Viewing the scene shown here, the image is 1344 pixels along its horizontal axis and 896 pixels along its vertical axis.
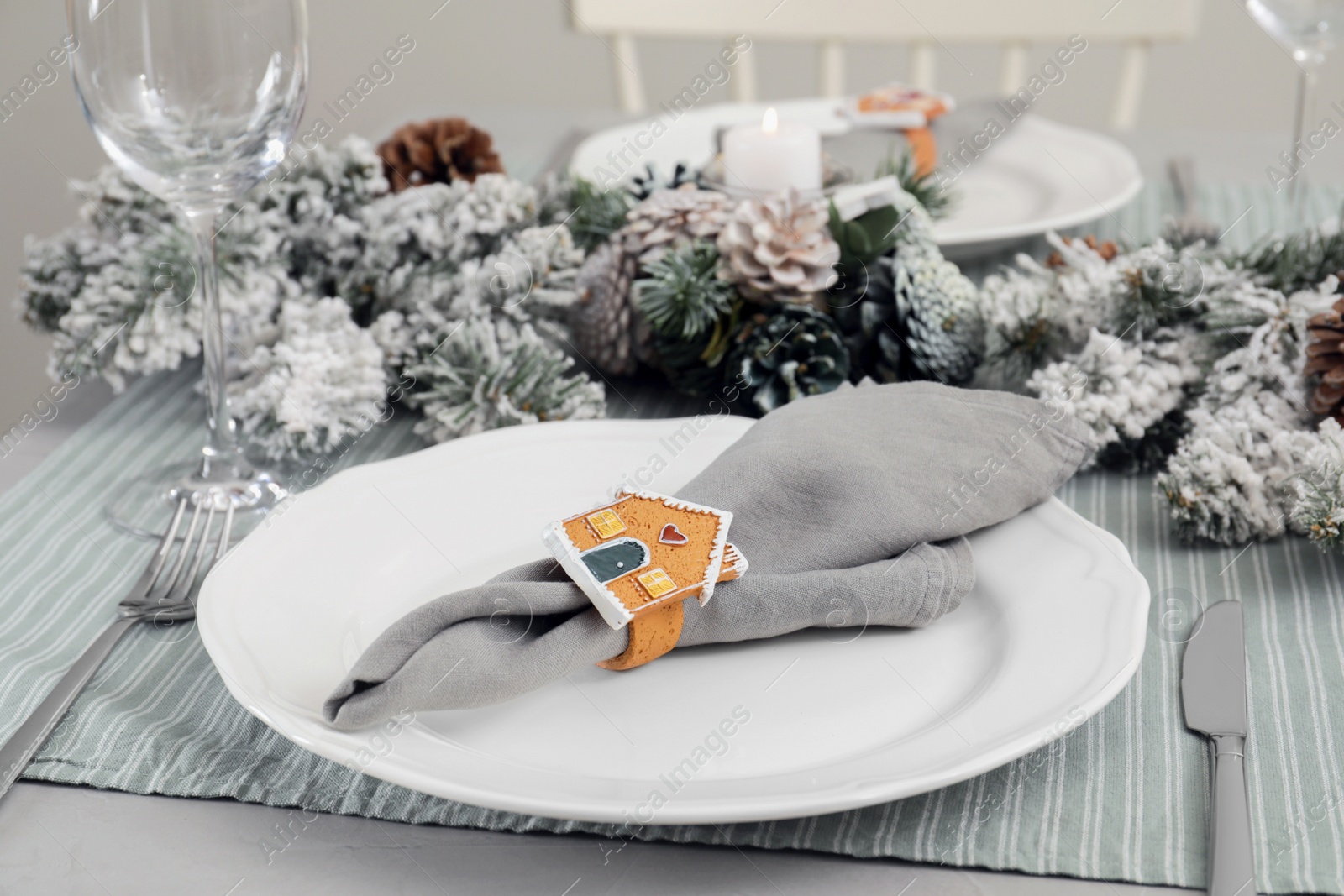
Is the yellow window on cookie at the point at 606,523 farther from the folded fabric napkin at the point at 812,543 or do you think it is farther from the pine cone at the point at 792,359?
the pine cone at the point at 792,359

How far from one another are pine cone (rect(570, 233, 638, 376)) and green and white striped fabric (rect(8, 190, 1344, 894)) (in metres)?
0.31

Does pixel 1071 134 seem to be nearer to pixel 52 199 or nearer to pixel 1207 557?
pixel 1207 557

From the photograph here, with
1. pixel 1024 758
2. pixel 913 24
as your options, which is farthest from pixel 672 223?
pixel 913 24

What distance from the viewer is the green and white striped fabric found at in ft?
1.40

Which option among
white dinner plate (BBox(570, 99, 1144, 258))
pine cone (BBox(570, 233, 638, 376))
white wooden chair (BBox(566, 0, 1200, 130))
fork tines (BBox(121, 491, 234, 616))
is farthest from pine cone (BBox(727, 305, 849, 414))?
white wooden chair (BBox(566, 0, 1200, 130))

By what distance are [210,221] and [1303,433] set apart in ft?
2.00

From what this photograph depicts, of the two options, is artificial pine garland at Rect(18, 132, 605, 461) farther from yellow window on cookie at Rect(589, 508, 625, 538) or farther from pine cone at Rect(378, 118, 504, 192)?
yellow window on cookie at Rect(589, 508, 625, 538)

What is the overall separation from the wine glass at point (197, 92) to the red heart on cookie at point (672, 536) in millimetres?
317

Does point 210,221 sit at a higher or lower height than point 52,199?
higher

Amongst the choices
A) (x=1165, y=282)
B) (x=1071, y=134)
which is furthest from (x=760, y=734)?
(x=1071, y=134)

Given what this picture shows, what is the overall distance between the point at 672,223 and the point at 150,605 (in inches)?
15.9

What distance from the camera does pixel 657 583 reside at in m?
0.46

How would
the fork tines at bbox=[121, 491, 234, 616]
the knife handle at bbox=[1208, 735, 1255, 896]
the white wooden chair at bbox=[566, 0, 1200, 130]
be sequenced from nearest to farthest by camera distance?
1. the knife handle at bbox=[1208, 735, 1255, 896]
2. the fork tines at bbox=[121, 491, 234, 616]
3. the white wooden chair at bbox=[566, 0, 1200, 130]

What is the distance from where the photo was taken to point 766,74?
2.72 meters
